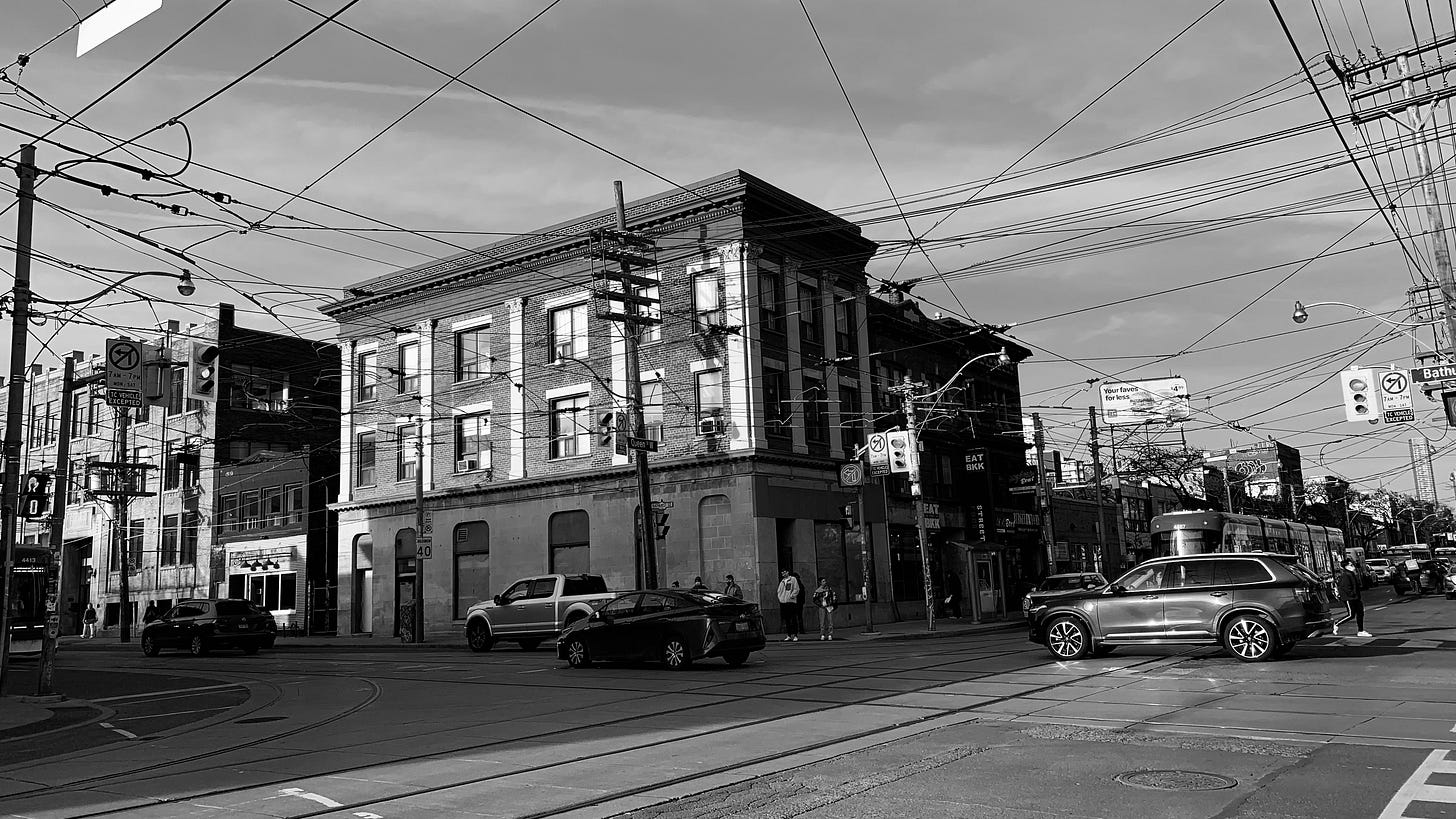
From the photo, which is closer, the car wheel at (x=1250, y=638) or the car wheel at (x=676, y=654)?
the car wheel at (x=1250, y=638)

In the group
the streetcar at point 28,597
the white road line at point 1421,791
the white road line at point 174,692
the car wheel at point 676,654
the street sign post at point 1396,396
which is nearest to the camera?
the white road line at point 1421,791

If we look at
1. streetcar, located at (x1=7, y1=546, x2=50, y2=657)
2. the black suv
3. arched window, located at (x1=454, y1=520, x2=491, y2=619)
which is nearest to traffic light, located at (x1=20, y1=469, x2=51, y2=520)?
streetcar, located at (x1=7, y1=546, x2=50, y2=657)

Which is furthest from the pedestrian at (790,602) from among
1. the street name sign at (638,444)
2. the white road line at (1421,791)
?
the white road line at (1421,791)

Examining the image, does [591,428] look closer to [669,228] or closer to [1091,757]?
[669,228]

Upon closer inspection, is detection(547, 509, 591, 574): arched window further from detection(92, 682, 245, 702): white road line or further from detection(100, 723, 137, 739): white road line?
detection(100, 723, 137, 739): white road line

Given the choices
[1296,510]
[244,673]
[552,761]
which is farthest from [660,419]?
[1296,510]

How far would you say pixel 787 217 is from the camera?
3694 cm

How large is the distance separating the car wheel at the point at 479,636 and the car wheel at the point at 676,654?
403 inches

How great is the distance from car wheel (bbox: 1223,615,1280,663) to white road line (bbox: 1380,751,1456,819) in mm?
9282

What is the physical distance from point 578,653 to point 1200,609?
11032 millimetres

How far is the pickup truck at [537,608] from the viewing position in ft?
86.9

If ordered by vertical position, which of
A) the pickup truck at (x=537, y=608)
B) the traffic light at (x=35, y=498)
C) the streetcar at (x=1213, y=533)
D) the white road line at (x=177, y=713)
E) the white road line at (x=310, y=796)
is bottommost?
the white road line at (x=177, y=713)

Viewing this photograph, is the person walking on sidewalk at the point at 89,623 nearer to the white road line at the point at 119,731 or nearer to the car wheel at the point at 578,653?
the car wheel at the point at 578,653

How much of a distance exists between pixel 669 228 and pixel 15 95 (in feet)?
77.7
